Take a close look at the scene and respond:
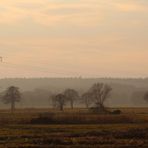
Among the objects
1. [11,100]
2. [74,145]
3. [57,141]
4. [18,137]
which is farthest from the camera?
[11,100]

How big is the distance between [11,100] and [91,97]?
1149 inches

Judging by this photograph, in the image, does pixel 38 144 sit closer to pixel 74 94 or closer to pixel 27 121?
pixel 27 121

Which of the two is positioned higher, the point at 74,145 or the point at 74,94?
the point at 74,94

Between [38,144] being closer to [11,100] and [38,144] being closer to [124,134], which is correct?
[124,134]

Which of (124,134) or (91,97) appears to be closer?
(124,134)

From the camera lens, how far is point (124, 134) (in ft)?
183

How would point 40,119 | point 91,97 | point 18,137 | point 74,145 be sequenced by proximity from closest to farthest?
1. point 74,145
2. point 18,137
3. point 40,119
4. point 91,97

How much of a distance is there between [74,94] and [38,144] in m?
135

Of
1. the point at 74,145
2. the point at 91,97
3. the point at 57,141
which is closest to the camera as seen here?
the point at 74,145

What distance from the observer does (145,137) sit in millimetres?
53906

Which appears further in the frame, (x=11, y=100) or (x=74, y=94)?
(x=74, y=94)

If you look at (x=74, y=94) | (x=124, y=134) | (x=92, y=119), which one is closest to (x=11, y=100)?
(x=74, y=94)

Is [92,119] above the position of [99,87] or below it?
below

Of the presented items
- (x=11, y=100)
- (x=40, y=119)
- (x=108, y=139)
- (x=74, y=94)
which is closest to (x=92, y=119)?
(x=40, y=119)
